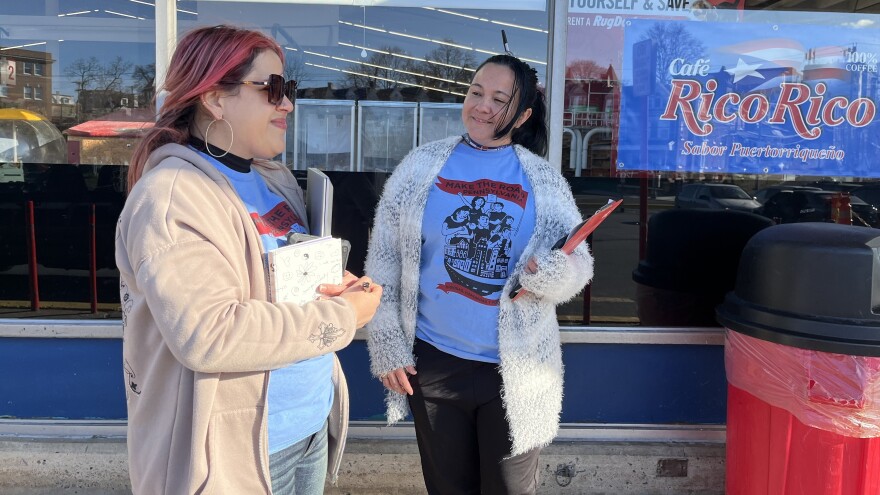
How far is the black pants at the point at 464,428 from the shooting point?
208cm

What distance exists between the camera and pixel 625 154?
321cm

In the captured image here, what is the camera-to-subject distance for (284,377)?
5.21ft

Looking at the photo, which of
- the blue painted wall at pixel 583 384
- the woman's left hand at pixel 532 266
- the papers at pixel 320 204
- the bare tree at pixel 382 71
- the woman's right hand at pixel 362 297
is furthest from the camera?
the bare tree at pixel 382 71

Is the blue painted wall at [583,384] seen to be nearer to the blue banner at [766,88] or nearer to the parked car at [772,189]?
the parked car at [772,189]

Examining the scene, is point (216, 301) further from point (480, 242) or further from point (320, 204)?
point (480, 242)

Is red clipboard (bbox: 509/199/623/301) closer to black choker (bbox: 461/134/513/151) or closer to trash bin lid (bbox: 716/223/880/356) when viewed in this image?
black choker (bbox: 461/134/513/151)

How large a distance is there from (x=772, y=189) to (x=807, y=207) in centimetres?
20

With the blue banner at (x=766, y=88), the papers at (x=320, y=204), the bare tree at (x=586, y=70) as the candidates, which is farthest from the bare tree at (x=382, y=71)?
the papers at (x=320, y=204)

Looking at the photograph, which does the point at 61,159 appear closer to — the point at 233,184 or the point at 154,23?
the point at 154,23

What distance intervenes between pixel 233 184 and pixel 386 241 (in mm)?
683

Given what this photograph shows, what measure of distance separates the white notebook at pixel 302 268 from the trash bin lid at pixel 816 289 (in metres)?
1.62

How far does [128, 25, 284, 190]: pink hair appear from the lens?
1477mm

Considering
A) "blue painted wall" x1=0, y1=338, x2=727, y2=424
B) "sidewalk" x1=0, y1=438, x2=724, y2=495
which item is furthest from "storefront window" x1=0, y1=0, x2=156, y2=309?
"sidewalk" x1=0, y1=438, x2=724, y2=495

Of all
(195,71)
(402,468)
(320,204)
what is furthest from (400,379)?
(402,468)
